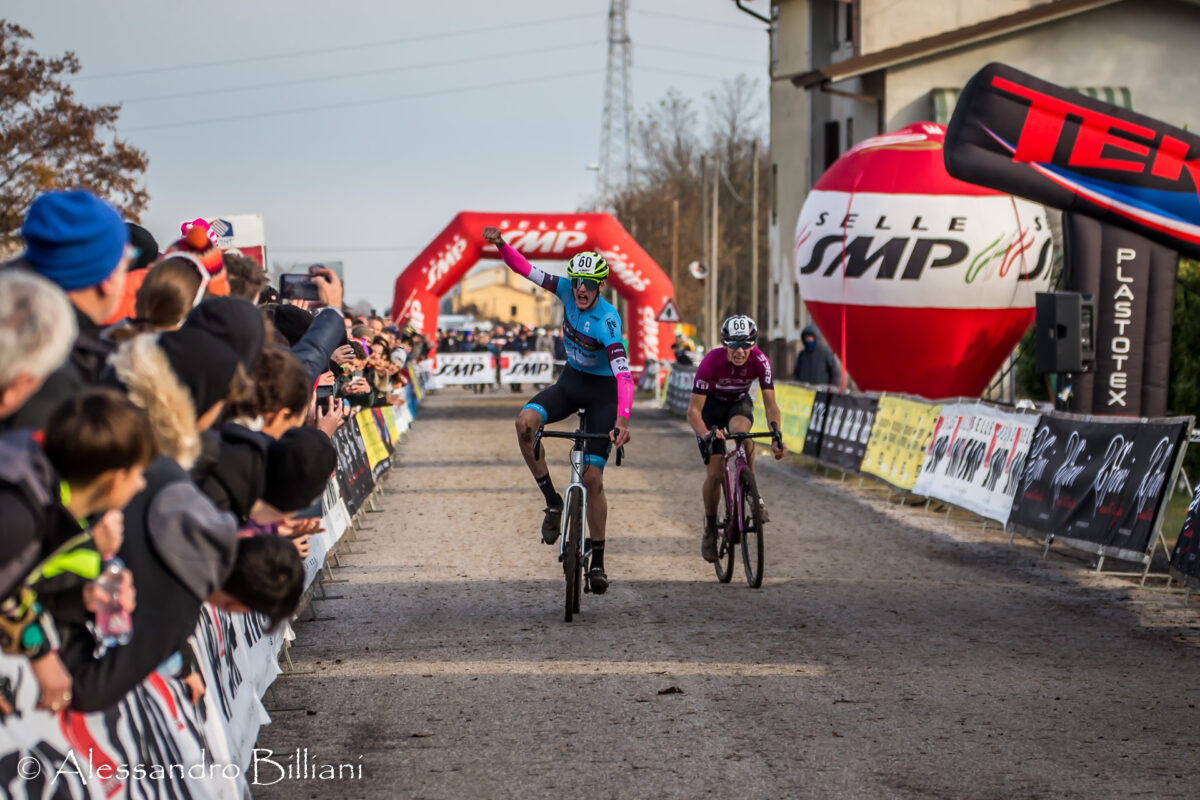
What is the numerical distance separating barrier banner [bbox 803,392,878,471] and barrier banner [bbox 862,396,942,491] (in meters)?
0.38

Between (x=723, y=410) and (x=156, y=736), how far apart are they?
23.5 ft

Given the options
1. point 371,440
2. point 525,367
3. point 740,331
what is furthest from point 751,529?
point 525,367

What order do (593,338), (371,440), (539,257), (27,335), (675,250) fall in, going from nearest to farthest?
(27,335), (593,338), (371,440), (539,257), (675,250)

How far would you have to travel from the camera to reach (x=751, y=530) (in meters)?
10.3

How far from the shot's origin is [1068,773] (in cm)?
574

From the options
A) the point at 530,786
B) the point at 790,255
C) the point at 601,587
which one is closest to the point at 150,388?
the point at 530,786

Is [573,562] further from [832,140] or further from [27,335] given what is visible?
[832,140]

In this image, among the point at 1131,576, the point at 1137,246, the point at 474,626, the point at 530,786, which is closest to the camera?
the point at 530,786

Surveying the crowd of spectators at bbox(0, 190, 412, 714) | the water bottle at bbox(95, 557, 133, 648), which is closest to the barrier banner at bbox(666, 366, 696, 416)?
the crowd of spectators at bbox(0, 190, 412, 714)

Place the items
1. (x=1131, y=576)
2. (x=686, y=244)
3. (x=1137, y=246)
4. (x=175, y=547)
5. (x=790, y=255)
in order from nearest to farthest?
(x=175, y=547), (x=1131, y=576), (x=1137, y=246), (x=790, y=255), (x=686, y=244)

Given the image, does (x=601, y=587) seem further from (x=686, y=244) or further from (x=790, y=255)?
(x=686, y=244)

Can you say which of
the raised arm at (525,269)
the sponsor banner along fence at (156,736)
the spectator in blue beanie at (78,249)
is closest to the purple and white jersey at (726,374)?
the raised arm at (525,269)

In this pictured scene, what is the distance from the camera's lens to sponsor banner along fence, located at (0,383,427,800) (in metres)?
3.47

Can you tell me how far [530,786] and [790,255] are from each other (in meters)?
37.8
